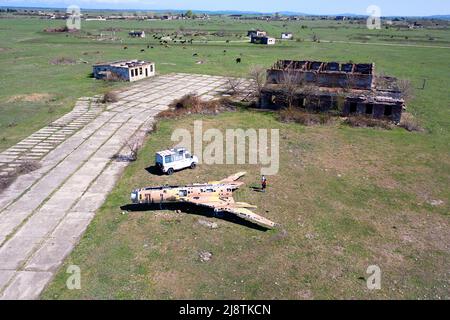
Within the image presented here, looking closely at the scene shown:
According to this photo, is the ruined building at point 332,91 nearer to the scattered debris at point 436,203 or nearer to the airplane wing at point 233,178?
the scattered debris at point 436,203

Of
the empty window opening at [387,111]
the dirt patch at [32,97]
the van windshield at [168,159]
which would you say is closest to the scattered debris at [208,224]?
the van windshield at [168,159]

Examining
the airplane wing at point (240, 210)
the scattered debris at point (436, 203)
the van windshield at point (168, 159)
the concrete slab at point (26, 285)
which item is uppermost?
the van windshield at point (168, 159)

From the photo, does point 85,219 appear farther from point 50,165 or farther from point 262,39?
point 262,39

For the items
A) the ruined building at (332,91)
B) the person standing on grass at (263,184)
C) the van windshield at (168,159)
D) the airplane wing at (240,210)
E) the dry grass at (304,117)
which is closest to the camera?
the airplane wing at (240,210)

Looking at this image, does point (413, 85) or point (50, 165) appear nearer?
point (50, 165)

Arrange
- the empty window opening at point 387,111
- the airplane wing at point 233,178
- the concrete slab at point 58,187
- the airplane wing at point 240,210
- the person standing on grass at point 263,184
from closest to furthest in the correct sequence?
1. the concrete slab at point 58,187
2. the airplane wing at point 240,210
3. the person standing on grass at point 263,184
4. the airplane wing at point 233,178
5. the empty window opening at point 387,111

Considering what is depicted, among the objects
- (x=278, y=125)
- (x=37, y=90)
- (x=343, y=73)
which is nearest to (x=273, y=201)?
(x=278, y=125)

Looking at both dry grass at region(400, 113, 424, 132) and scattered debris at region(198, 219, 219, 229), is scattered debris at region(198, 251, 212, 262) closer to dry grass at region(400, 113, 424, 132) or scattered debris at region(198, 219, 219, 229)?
scattered debris at region(198, 219, 219, 229)
